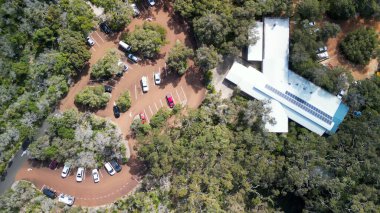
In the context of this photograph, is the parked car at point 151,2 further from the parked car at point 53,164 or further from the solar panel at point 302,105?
the parked car at point 53,164

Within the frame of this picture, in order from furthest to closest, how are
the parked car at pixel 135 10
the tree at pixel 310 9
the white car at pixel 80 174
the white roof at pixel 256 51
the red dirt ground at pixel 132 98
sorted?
the parked car at pixel 135 10, the white roof at pixel 256 51, the tree at pixel 310 9, the red dirt ground at pixel 132 98, the white car at pixel 80 174

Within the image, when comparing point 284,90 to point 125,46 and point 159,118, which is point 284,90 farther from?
point 125,46

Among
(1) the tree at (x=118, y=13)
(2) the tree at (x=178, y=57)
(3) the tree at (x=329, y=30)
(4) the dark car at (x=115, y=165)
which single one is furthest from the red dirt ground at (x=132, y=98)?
(3) the tree at (x=329, y=30)

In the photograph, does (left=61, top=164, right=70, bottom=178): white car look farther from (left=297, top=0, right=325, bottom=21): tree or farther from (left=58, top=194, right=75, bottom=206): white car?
(left=297, top=0, right=325, bottom=21): tree

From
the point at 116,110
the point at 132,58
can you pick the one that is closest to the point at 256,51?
the point at 132,58

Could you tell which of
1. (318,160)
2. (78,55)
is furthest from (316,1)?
(78,55)

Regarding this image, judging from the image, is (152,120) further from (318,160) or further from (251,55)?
(318,160)
